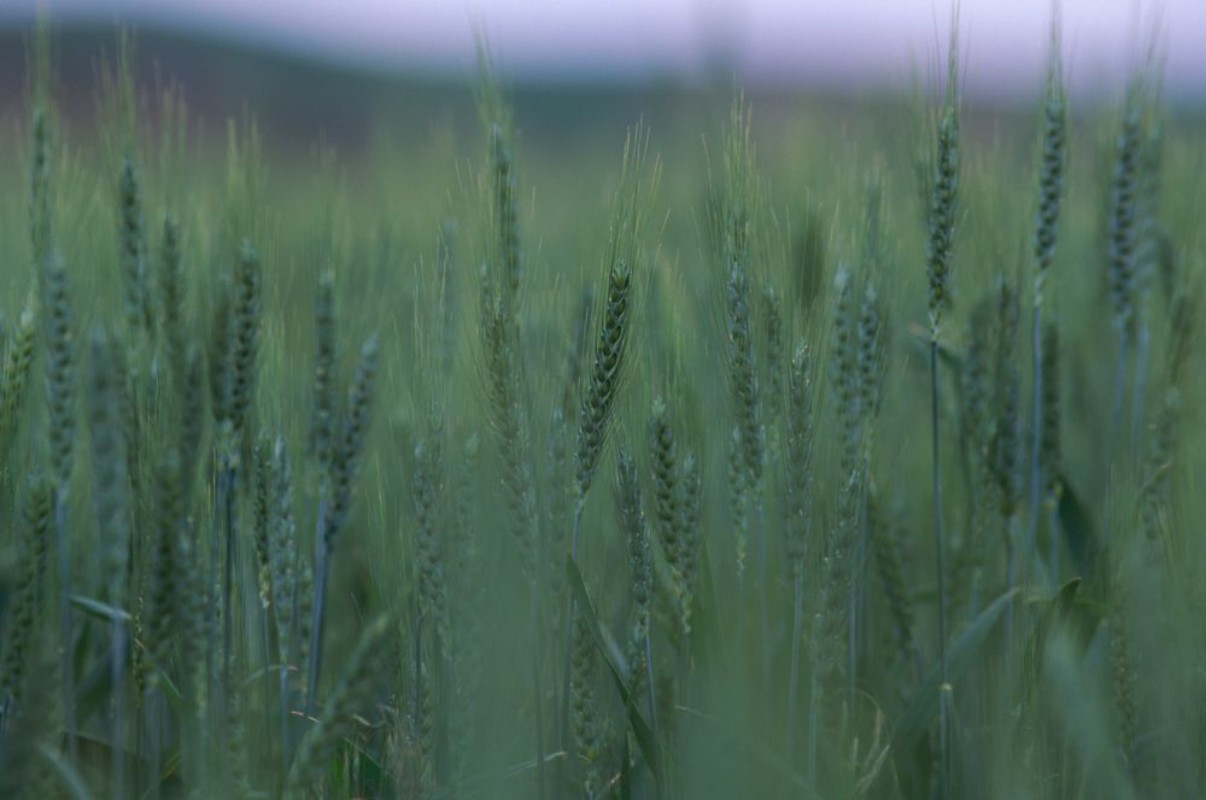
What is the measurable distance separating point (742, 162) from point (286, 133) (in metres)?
19.8

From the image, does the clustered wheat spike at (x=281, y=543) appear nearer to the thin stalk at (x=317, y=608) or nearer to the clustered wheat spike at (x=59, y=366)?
the thin stalk at (x=317, y=608)

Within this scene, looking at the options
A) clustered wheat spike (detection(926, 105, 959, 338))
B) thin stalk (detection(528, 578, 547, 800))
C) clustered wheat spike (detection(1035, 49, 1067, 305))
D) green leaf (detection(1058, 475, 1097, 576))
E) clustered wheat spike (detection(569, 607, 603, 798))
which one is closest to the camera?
thin stalk (detection(528, 578, 547, 800))

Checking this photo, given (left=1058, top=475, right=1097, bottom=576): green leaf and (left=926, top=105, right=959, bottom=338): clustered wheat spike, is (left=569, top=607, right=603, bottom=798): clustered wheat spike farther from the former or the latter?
(left=1058, top=475, right=1097, bottom=576): green leaf

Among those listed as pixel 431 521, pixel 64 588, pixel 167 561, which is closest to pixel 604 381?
pixel 431 521

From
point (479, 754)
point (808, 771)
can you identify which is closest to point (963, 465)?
point (808, 771)

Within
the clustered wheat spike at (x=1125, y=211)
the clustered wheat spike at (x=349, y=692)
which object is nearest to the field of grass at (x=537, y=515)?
the clustered wheat spike at (x=349, y=692)

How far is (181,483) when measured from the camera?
98cm

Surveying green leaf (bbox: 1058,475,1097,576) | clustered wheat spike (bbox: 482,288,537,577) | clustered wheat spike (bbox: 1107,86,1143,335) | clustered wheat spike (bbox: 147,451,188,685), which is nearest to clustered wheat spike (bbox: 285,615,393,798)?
clustered wheat spike (bbox: 147,451,188,685)

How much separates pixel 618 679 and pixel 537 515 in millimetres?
239

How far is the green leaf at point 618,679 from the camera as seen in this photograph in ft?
3.93

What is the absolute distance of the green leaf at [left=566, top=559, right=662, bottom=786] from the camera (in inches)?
47.2

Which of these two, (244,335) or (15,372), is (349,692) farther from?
(15,372)

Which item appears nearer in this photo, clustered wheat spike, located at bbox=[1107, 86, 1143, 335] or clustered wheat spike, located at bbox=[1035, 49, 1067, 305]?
clustered wheat spike, located at bbox=[1035, 49, 1067, 305]

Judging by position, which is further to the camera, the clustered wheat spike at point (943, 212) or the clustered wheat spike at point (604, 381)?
the clustered wheat spike at point (943, 212)
